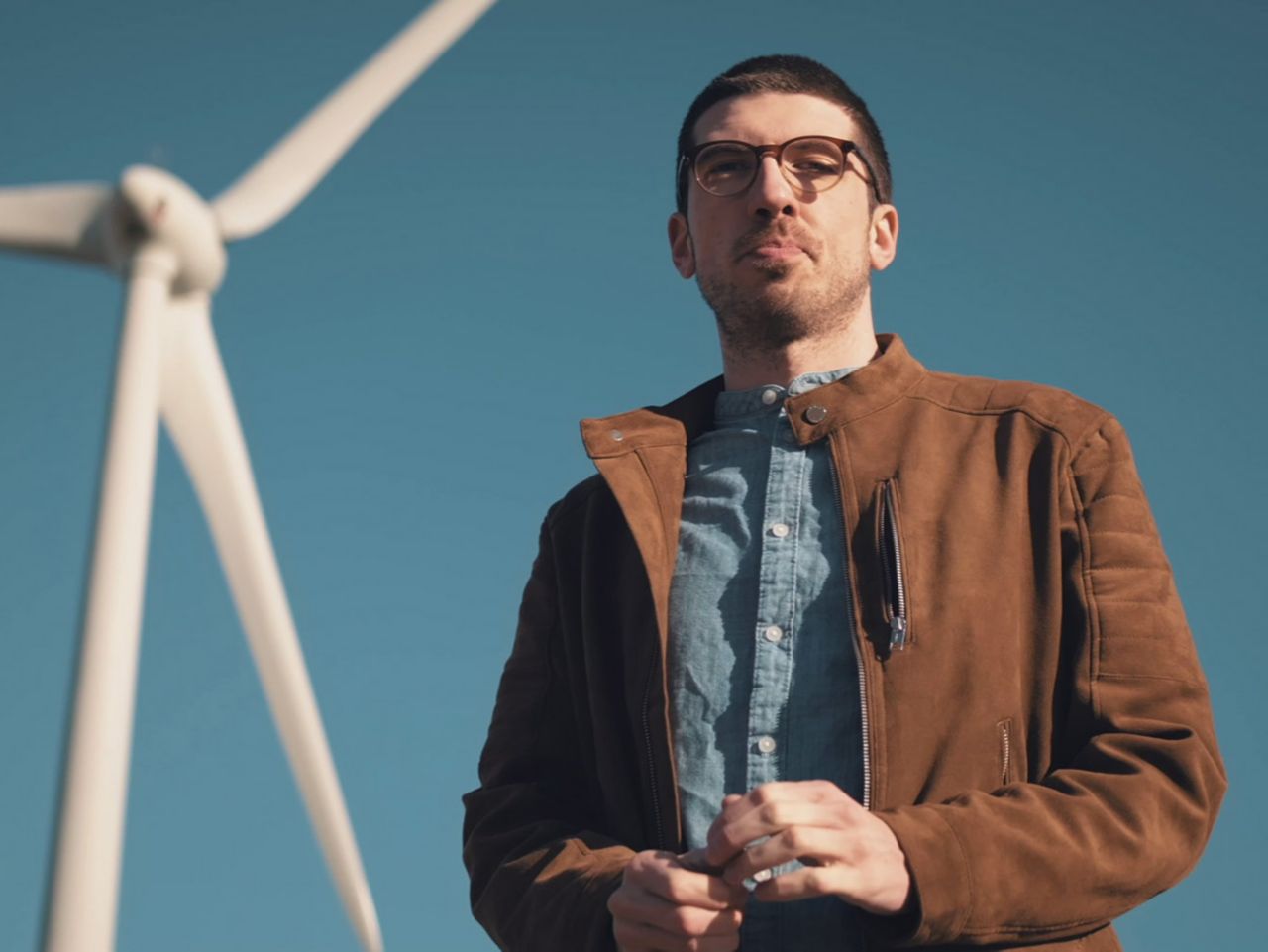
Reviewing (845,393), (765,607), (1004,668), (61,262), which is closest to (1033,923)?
(1004,668)

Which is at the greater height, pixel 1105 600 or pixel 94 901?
pixel 1105 600

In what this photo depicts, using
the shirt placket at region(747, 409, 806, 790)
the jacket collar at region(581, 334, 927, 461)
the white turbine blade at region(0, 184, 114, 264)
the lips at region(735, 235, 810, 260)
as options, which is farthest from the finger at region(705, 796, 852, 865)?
the white turbine blade at region(0, 184, 114, 264)

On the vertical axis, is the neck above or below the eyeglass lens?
below

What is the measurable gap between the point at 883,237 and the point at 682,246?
3.11 ft

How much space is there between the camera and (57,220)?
6.32m

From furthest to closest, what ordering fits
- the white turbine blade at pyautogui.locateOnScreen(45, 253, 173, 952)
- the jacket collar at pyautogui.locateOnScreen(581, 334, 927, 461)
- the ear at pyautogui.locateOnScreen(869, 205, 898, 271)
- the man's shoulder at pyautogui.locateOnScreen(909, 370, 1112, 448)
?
the ear at pyautogui.locateOnScreen(869, 205, 898, 271) < the jacket collar at pyautogui.locateOnScreen(581, 334, 927, 461) < the man's shoulder at pyautogui.locateOnScreen(909, 370, 1112, 448) < the white turbine blade at pyautogui.locateOnScreen(45, 253, 173, 952)

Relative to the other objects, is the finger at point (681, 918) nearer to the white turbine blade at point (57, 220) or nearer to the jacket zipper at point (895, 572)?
the jacket zipper at point (895, 572)

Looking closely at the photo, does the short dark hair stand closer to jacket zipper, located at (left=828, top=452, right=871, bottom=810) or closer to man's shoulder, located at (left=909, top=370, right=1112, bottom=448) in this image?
man's shoulder, located at (left=909, top=370, right=1112, bottom=448)

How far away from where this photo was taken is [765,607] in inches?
233

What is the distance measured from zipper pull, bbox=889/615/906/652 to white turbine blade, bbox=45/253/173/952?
8.05 feet

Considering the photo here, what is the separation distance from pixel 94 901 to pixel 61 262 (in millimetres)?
3124

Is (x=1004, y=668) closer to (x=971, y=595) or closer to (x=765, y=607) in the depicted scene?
(x=971, y=595)

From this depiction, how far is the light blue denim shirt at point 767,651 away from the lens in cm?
554

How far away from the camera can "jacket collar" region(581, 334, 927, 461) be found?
252 inches
